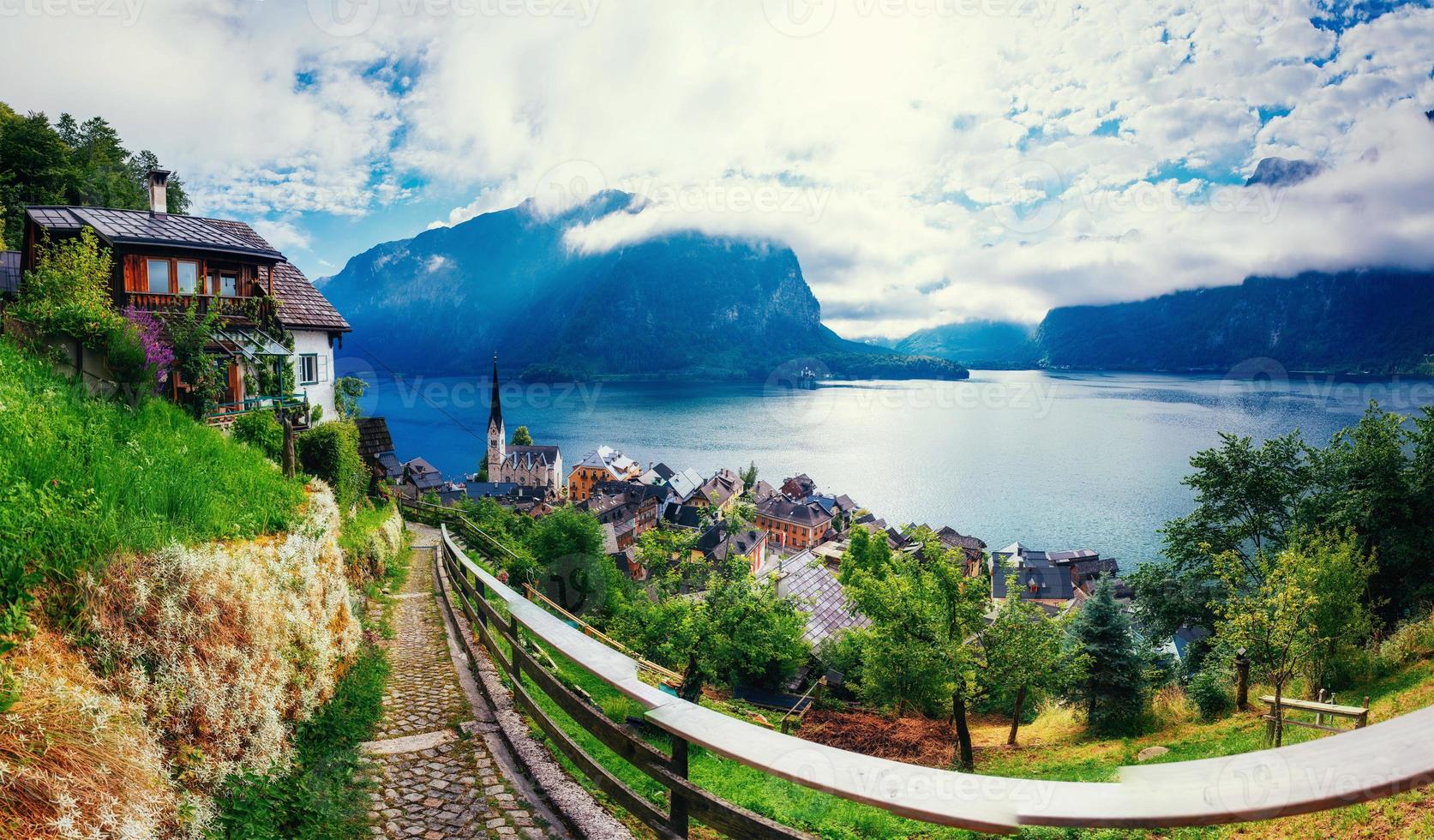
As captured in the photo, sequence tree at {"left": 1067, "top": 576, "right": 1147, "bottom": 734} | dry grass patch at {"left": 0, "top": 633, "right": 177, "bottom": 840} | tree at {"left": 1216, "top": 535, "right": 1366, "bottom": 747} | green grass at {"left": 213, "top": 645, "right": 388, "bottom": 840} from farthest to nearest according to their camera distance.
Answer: tree at {"left": 1067, "top": 576, "right": 1147, "bottom": 734}
tree at {"left": 1216, "top": 535, "right": 1366, "bottom": 747}
green grass at {"left": 213, "top": 645, "right": 388, "bottom": 840}
dry grass patch at {"left": 0, "top": 633, "right": 177, "bottom": 840}

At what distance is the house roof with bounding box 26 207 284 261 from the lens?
54.0ft

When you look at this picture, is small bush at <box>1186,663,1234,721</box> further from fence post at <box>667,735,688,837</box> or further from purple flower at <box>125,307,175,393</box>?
purple flower at <box>125,307,175,393</box>

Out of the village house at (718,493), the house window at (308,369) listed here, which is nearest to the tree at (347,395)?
the house window at (308,369)

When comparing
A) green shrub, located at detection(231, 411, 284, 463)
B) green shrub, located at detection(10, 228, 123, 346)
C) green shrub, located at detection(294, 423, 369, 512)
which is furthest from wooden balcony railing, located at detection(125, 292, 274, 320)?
green shrub, located at detection(231, 411, 284, 463)

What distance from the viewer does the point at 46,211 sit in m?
17.4

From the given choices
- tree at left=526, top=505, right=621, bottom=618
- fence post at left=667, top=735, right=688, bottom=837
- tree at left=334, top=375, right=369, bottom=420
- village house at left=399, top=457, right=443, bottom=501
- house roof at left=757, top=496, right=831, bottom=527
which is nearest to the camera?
fence post at left=667, top=735, right=688, bottom=837

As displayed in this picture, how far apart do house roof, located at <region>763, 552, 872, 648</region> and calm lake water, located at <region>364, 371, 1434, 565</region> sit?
3817 centimetres

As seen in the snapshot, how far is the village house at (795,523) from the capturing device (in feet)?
242

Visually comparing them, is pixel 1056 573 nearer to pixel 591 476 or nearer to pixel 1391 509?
pixel 1391 509

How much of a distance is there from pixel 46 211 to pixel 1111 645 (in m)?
33.7

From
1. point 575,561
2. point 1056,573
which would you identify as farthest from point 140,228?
point 1056,573

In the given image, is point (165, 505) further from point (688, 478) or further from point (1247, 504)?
point (688, 478)

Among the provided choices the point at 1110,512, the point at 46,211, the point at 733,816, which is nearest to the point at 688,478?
the point at 1110,512

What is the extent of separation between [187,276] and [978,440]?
12943 cm
